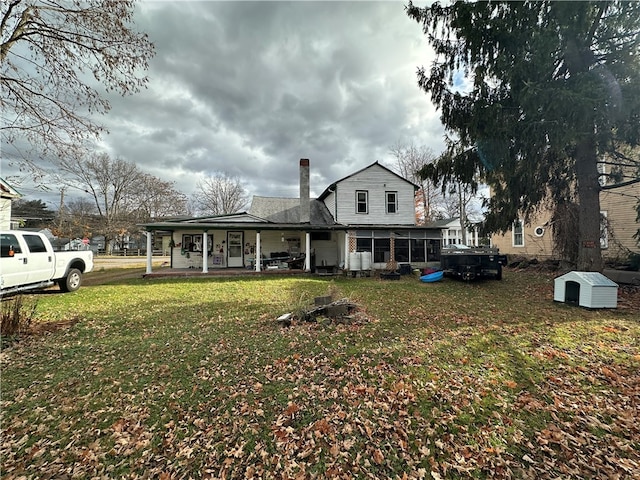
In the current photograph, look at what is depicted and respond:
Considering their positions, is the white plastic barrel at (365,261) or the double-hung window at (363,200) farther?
the double-hung window at (363,200)

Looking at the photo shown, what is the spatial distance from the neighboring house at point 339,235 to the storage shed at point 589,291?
8741 mm

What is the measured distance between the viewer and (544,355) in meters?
4.44

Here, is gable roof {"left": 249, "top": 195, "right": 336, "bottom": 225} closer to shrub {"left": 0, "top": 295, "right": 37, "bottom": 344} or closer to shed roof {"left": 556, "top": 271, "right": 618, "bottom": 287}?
shed roof {"left": 556, "top": 271, "right": 618, "bottom": 287}

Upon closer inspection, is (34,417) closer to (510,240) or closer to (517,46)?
(517,46)

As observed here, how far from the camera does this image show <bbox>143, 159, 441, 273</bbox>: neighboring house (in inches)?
645

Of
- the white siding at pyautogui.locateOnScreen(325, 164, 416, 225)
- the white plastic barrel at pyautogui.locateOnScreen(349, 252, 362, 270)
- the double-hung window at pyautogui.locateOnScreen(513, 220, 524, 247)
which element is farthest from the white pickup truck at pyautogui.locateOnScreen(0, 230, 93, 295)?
the double-hung window at pyautogui.locateOnScreen(513, 220, 524, 247)

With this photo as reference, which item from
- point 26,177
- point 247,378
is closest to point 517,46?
point 247,378

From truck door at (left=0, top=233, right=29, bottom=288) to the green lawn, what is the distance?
8.18 feet

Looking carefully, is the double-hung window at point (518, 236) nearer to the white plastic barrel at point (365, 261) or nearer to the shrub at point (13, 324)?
the white plastic barrel at point (365, 261)

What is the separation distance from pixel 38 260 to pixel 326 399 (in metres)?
10.3

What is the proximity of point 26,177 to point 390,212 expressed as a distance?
1615 centimetres

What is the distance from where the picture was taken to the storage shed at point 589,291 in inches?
286

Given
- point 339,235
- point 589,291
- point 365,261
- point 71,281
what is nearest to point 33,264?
point 71,281

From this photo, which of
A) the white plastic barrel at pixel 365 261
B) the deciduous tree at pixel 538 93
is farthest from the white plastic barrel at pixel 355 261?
the deciduous tree at pixel 538 93
